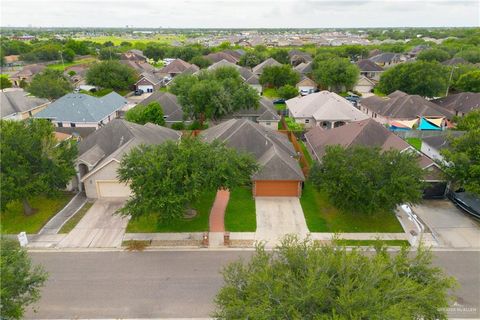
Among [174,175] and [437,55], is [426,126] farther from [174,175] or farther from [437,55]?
[437,55]

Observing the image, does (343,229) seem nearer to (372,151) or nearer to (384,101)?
(372,151)

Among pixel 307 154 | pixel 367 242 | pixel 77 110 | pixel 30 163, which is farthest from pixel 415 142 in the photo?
pixel 77 110

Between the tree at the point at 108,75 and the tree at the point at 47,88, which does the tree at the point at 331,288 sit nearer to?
the tree at the point at 47,88

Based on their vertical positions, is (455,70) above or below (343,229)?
above

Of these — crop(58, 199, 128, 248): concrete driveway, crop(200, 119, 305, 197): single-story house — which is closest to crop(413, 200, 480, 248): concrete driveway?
crop(200, 119, 305, 197): single-story house

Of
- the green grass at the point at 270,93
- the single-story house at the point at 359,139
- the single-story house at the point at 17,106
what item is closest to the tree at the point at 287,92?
the green grass at the point at 270,93

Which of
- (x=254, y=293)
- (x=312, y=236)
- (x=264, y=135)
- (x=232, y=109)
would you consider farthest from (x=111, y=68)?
(x=254, y=293)
